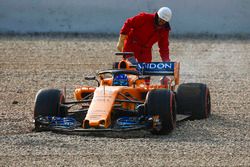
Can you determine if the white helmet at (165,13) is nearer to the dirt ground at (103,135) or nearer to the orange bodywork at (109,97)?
the orange bodywork at (109,97)

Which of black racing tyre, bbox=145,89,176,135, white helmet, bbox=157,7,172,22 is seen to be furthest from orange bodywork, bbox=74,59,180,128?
white helmet, bbox=157,7,172,22

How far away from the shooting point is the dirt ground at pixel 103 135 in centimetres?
1001

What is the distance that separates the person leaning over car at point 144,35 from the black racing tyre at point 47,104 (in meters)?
2.98

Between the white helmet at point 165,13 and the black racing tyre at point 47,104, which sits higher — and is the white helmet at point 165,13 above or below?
above

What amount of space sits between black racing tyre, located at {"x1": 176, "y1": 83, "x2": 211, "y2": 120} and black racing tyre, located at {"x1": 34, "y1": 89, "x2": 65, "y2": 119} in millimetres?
2148

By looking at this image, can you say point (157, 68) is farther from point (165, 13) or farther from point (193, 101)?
point (165, 13)

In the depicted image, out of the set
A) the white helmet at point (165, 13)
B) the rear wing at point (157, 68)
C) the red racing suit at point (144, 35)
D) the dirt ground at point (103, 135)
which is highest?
the white helmet at point (165, 13)

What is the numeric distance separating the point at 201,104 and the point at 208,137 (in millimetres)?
1912

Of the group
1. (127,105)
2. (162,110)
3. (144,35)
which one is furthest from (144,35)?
(162,110)

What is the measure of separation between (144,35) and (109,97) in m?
3.61

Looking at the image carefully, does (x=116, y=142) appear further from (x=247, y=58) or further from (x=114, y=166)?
(x=247, y=58)

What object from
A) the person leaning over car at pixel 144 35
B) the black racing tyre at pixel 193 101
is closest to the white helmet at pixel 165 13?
the person leaning over car at pixel 144 35

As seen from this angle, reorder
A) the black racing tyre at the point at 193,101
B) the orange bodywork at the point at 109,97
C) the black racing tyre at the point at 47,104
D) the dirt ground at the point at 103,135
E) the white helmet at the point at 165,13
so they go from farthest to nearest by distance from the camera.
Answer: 1. the white helmet at the point at 165,13
2. the black racing tyre at the point at 193,101
3. the black racing tyre at the point at 47,104
4. the orange bodywork at the point at 109,97
5. the dirt ground at the point at 103,135

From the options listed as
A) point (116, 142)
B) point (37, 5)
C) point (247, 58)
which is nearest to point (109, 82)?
point (116, 142)
